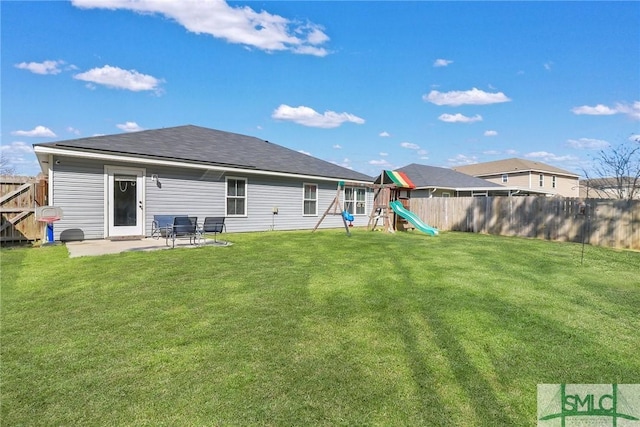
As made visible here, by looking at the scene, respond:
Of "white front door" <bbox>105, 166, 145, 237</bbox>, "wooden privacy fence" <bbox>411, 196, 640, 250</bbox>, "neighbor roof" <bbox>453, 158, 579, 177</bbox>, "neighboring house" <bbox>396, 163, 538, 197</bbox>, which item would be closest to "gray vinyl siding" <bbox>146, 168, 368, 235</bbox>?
"white front door" <bbox>105, 166, 145, 237</bbox>

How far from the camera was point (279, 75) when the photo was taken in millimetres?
20750

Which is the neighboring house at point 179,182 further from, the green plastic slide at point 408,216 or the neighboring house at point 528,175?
the neighboring house at point 528,175

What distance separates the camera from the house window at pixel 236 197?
1388 centimetres

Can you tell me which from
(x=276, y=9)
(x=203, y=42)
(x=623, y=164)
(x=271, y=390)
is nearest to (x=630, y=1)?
(x=623, y=164)

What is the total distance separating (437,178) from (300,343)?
88.6ft

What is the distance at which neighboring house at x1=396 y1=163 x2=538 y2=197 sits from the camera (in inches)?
1038

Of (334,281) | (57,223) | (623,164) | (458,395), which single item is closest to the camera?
(458,395)

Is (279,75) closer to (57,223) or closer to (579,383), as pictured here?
(57,223)

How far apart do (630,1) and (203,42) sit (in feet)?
56.1

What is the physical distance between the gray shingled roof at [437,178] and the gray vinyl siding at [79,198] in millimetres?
20521

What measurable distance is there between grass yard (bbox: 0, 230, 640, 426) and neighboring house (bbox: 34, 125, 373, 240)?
166 inches

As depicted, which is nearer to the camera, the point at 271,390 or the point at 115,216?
the point at 271,390

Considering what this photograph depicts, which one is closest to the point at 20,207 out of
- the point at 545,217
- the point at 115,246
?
the point at 115,246

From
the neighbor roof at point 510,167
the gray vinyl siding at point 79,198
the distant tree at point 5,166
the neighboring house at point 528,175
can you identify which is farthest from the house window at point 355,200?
the distant tree at point 5,166
